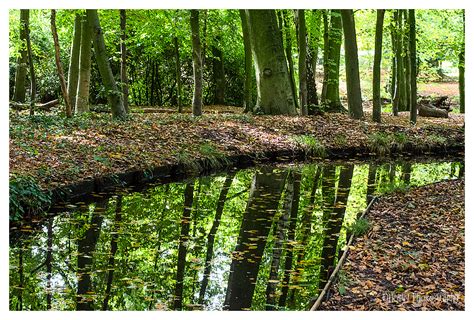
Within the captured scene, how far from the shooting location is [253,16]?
56.2 feet

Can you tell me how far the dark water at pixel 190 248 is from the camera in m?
5.57

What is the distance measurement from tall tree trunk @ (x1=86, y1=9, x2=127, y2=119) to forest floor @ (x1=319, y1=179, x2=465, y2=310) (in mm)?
8279

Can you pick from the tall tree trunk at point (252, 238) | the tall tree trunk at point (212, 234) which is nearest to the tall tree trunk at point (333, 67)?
the tall tree trunk at point (252, 238)

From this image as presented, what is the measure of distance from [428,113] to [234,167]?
14102 millimetres

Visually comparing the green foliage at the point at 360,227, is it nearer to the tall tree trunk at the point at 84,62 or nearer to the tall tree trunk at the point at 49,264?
the tall tree trunk at the point at 49,264

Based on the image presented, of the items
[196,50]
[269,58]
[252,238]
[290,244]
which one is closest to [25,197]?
[252,238]

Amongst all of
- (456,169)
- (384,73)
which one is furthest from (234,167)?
(384,73)

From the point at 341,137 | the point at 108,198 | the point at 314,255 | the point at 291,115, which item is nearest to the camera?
the point at 314,255

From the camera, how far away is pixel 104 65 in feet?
47.3

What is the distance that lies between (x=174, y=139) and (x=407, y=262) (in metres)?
8.13

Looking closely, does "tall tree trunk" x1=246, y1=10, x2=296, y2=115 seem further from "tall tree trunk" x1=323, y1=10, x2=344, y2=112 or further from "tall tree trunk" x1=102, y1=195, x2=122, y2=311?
"tall tree trunk" x1=102, y1=195, x2=122, y2=311

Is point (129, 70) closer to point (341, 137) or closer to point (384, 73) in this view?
point (341, 137)

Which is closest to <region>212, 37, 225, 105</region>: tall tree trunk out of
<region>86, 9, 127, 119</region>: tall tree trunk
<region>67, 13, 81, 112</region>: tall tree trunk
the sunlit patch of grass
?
<region>67, 13, 81, 112</region>: tall tree trunk

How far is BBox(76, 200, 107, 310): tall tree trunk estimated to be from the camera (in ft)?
17.9
